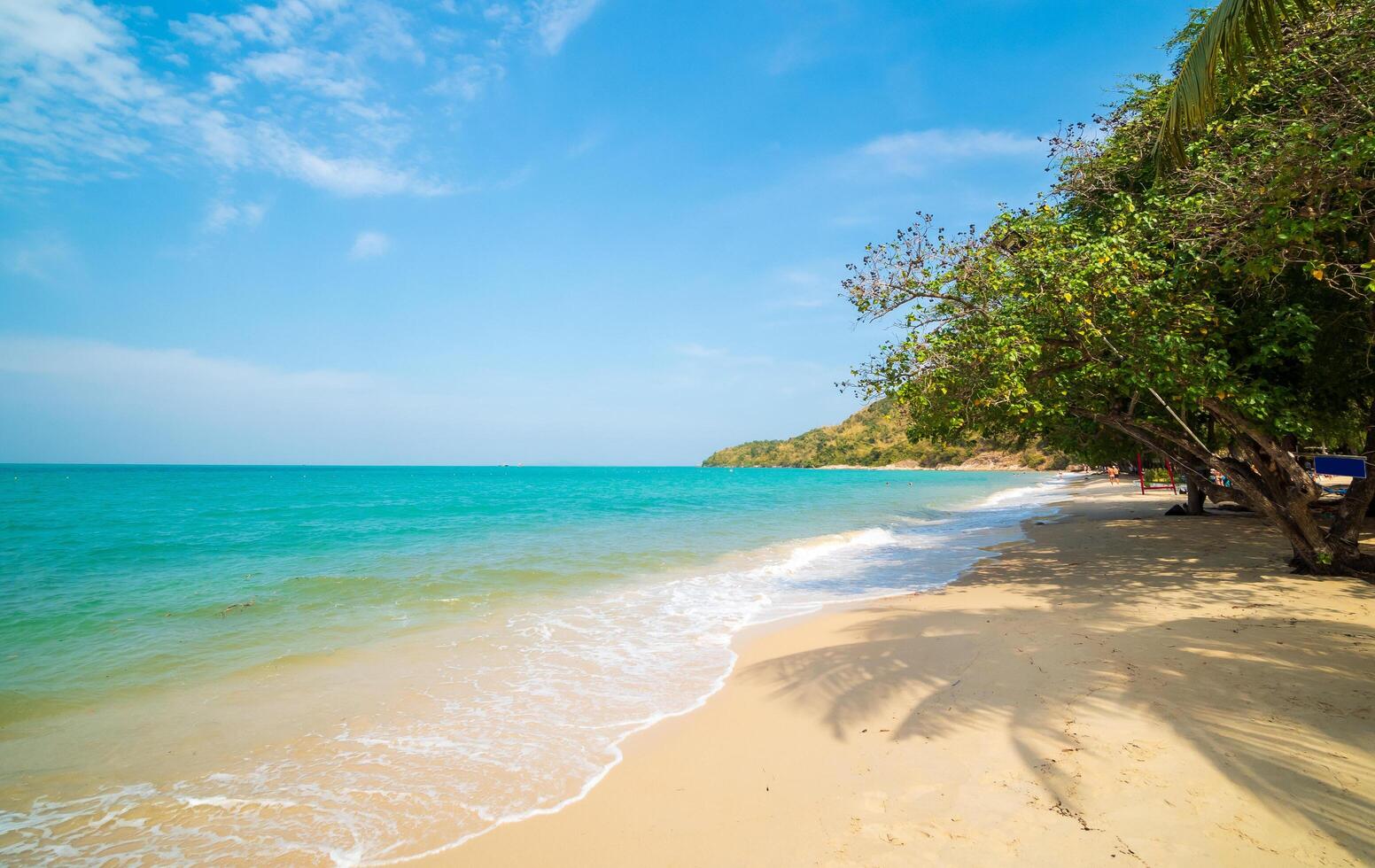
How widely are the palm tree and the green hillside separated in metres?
83.4

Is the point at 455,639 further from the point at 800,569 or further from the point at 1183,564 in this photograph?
the point at 1183,564

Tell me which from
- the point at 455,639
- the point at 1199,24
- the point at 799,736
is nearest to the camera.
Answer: the point at 799,736

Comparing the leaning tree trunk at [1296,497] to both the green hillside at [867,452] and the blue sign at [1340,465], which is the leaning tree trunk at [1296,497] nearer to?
the blue sign at [1340,465]

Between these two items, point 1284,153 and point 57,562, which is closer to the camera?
point 1284,153

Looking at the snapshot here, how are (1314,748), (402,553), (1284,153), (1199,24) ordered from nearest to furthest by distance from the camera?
(1314,748), (1284,153), (1199,24), (402,553)

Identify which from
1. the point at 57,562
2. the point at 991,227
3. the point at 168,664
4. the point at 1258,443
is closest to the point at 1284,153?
the point at 991,227

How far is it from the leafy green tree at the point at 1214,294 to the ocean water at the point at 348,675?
14.1ft

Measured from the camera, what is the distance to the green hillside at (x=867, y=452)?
111 metres

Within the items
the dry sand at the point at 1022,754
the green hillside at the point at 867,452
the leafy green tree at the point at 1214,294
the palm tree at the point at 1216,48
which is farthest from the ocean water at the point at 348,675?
the green hillside at the point at 867,452

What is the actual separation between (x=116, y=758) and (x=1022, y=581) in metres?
11.6

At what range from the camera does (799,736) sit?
15.3ft

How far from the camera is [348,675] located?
685 cm

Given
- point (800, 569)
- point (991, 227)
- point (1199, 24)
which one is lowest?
point (800, 569)

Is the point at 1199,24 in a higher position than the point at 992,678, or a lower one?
higher
